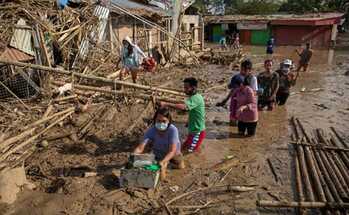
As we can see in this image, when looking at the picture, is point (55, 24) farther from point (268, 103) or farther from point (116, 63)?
point (268, 103)

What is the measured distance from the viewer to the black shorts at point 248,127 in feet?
25.7

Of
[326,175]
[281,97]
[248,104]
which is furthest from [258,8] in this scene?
[326,175]

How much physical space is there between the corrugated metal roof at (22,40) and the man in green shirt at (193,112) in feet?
A: 20.4

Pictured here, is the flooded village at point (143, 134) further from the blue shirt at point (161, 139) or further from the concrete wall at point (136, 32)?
the concrete wall at point (136, 32)

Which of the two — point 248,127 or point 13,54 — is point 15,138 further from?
point 13,54

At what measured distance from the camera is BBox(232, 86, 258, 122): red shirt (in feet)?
25.1

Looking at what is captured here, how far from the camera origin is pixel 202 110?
6.56 metres

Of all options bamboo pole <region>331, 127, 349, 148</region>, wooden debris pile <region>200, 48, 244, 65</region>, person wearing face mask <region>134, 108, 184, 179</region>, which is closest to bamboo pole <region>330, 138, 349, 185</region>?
bamboo pole <region>331, 127, 349, 148</region>

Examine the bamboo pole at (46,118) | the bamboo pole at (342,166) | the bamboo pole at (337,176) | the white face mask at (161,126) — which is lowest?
the bamboo pole at (342,166)

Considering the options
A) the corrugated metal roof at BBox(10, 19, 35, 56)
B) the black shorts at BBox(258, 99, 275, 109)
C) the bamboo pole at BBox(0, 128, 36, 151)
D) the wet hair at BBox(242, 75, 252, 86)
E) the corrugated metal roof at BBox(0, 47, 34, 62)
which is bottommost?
the black shorts at BBox(258, 99, 275, 109)

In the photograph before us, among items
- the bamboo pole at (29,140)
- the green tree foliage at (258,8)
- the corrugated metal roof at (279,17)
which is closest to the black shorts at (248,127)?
the bamboo pole at (29,140)

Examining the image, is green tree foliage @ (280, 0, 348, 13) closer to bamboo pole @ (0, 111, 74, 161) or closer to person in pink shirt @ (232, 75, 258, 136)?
person in pink shirt @ (232, 75, 258, 136)

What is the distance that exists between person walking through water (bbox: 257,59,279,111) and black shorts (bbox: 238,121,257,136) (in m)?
1.76

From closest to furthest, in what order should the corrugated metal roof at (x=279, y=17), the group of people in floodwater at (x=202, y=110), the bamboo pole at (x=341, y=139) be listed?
the group of people in floodwater at (x=202, y=110) < the bamboo pole at (x=341, y=139) < the corrugated metal roof at (x=279, y=17)
